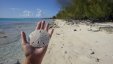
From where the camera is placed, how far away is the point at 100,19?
49.5 meters

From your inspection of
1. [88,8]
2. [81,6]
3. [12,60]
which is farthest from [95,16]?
[12,60]

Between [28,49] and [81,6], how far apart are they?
59.8 m

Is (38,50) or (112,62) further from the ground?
(38,50)

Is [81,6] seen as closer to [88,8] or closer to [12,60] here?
[88,8]

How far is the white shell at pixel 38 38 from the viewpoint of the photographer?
63.9 inches

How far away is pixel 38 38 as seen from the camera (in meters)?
1.62

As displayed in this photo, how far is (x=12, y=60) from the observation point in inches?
360

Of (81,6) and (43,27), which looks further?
(81,6)

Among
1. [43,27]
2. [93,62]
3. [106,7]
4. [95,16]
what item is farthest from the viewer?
[95,16]

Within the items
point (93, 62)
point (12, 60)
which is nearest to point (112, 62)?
point (93, 62)

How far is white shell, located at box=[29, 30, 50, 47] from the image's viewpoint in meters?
1.62

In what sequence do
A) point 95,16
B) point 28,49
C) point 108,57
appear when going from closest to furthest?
point 28,49, point 108,57, point 95,16

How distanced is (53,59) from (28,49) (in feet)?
20.1

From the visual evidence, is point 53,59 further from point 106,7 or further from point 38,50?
point 106,7
